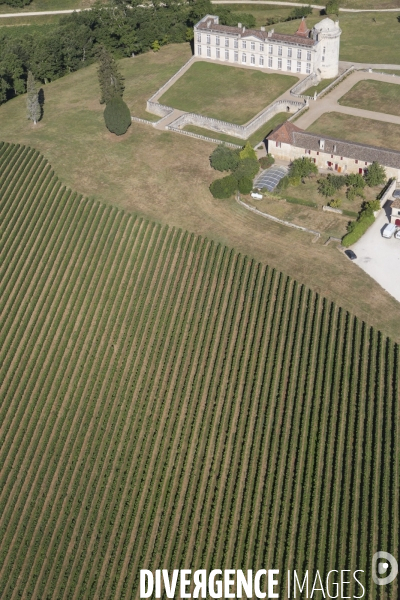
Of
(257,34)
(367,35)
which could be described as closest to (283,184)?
(257,34)

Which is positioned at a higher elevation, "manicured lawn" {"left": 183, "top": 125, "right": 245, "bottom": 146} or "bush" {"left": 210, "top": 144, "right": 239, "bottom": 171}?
"manicured lawn" {"left": 183, "top": 125, "right": 245, "bottom": 146}

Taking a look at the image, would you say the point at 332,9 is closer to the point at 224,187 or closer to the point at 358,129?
the point at 358,129

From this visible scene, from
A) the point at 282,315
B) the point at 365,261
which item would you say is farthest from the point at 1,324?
the point at 365,261

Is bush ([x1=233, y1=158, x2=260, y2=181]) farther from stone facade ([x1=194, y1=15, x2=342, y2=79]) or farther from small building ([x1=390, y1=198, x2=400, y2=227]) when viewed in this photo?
stone facade ([x1=194, y1=15, x2=342, y2=79])

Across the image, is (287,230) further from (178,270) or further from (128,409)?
(128,409)

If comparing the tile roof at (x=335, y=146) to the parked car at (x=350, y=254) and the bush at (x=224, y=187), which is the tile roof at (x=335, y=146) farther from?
the parked car at (x=350, y=254)

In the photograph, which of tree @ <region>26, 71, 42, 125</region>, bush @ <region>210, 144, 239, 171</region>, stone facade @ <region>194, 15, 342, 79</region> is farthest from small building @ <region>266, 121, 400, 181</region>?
tree @ <region>26, 71, 42, 125</region>
